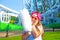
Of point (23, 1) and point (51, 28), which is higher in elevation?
point (23, 1)

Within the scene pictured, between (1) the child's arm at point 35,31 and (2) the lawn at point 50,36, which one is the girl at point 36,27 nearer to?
(1) the child's arm at point 35,31

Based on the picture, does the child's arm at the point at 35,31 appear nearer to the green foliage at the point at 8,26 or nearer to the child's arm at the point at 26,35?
the child's arm at the point at 26,35

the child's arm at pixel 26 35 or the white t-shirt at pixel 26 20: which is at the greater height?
the white t-shirt at pixel 26 20

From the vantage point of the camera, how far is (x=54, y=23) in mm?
2850

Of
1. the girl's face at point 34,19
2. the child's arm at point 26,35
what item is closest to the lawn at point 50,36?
the child's arm at point 26,35

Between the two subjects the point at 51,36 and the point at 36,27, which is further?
the point at 51,36

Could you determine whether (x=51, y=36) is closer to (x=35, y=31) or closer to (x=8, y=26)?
(x=35, y=31)

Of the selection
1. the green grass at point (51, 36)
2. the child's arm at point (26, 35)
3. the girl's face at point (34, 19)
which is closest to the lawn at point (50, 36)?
the green grass at point (51, 36)

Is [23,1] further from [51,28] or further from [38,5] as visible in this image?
[51,28]

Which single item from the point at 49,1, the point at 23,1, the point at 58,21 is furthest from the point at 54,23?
the point at 23,1

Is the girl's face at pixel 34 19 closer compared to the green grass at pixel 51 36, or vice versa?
the girl's face at pixel 34 19

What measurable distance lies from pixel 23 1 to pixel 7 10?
0.70 ft

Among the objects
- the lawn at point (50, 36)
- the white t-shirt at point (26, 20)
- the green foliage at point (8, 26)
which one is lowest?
the lawn at point (50, 36)

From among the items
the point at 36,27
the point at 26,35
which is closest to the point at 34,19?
the point at 36,27
